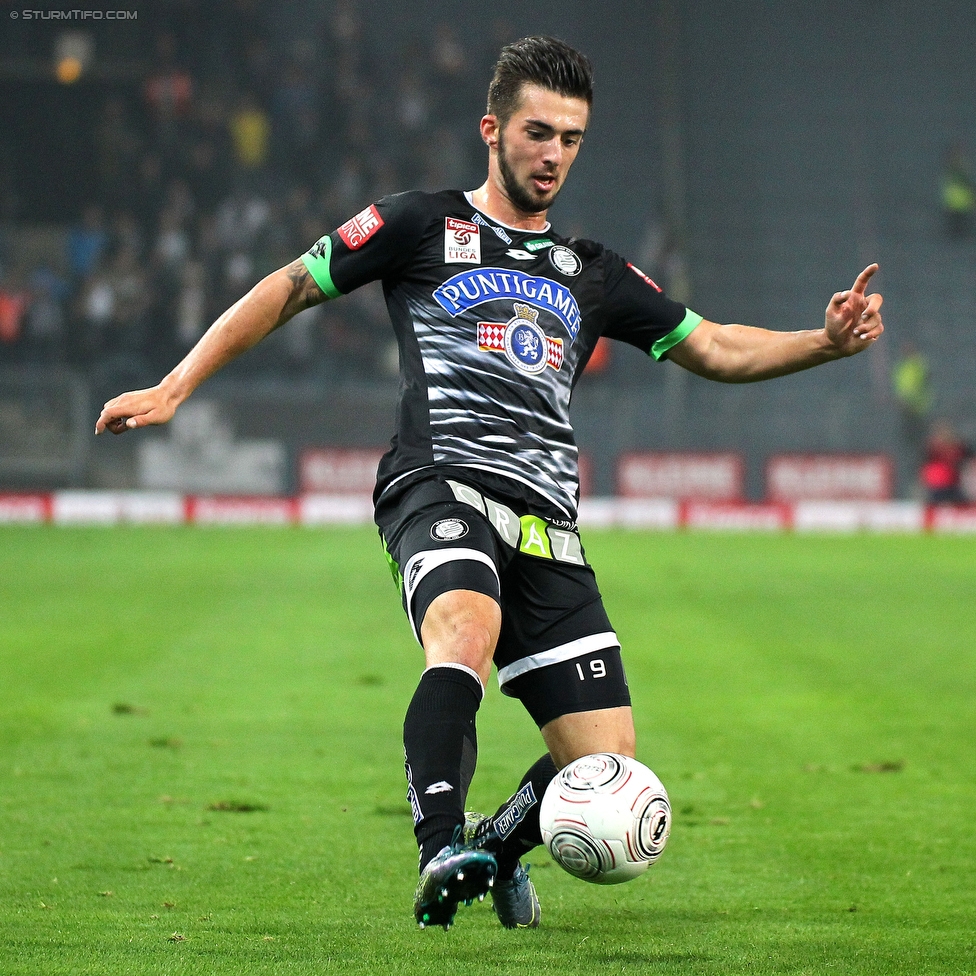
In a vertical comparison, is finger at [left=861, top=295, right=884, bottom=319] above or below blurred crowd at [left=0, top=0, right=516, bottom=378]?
below

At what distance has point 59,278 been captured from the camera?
1102 inches

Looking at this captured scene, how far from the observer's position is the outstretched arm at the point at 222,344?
404cm

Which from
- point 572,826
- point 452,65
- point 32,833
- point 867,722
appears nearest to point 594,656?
point 572,826

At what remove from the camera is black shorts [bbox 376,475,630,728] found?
4195mm

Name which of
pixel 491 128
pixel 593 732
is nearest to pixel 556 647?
pixel 593 732

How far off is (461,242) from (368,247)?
266 millimetres

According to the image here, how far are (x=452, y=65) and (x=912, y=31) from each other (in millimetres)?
10292

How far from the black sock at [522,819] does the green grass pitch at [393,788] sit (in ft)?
0.74

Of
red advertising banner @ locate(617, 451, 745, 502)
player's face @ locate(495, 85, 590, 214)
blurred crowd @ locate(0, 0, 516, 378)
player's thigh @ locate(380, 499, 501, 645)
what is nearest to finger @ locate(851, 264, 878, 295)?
player's face @ locate(495, 85, 590, 214)

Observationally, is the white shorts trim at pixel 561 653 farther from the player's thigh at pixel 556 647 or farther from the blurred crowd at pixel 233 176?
the blurred crowd at pixel 233 176

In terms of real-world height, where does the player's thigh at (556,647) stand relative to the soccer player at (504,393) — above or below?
below

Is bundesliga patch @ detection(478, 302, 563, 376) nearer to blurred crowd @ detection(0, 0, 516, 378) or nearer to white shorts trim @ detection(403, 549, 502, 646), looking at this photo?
white shorts trim @ detection(403, 549, 502, 646)

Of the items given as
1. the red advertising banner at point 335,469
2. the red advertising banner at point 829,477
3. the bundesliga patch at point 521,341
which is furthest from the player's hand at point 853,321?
the red advertising banner at point 829,477

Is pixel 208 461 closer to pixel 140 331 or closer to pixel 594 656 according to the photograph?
pixel 140 331
